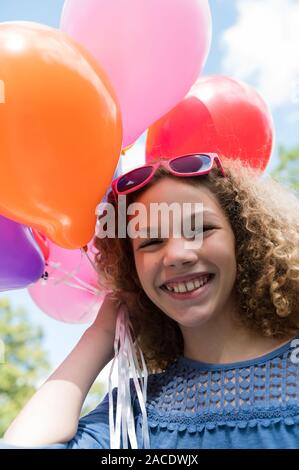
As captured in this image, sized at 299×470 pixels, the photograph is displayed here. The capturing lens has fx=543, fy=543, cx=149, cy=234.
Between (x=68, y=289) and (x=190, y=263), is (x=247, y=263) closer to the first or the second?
(x=190, y=263)

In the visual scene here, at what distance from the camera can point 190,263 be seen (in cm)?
165

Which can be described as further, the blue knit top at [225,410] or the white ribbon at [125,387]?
the white ribbon at [125,387]

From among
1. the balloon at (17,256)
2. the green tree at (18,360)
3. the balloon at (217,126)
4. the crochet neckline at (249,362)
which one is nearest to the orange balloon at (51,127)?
the balloon at (17,256)

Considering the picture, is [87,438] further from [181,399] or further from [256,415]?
[256,415]

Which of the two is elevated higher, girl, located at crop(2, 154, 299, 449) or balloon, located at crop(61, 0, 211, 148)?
balloon, located at crop(61, 0, 211, 148)

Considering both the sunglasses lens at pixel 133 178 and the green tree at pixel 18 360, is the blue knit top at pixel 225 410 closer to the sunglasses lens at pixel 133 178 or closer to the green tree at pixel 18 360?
the sunglasses lens at pixel 133 178

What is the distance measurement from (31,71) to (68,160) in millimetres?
255

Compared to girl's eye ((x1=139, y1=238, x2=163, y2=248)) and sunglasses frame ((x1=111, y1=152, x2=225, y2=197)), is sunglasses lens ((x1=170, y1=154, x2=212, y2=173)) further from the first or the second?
girl's eye ((x1=139, y1=238, x2=163, y2=248))

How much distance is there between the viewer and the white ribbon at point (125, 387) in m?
1.64

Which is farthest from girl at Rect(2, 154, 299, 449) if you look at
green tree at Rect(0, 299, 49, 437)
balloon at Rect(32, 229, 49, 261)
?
green tree at Rect(0, 299, 49, 437)

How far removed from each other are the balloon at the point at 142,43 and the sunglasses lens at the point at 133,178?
8.3 inches

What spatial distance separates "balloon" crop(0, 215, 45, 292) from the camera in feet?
5.77

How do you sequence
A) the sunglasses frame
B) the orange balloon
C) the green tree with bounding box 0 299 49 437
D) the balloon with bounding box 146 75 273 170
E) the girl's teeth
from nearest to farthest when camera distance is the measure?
the orange balloon → the girl's teeth → the sunglasses frame → the balloon with bounding box 146 75 273 170 → the green tree with bounding box 0 299 49 437

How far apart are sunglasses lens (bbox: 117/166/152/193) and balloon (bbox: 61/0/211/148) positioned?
211 mm
